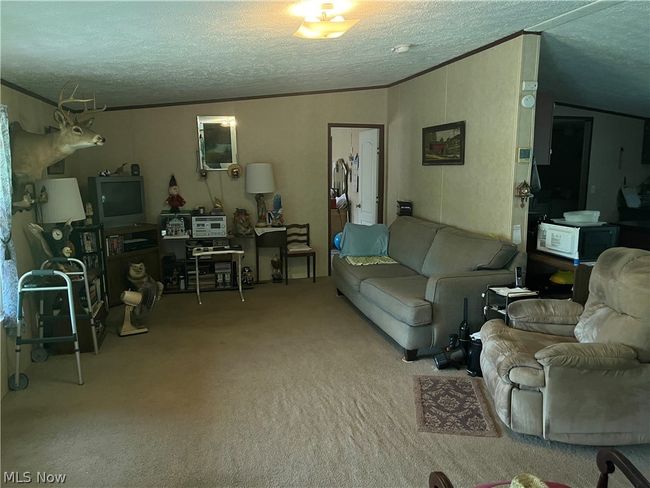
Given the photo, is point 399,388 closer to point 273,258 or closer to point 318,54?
point 318,54

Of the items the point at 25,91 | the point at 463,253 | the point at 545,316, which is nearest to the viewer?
the point at 545,316

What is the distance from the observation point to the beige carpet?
91.4 inches

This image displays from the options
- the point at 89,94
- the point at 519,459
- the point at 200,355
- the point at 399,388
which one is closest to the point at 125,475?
the point at 200,355

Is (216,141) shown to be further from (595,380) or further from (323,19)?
(595,380)

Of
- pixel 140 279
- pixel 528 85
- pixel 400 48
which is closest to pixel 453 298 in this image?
pixel 528 85

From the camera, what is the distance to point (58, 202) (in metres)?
3.71

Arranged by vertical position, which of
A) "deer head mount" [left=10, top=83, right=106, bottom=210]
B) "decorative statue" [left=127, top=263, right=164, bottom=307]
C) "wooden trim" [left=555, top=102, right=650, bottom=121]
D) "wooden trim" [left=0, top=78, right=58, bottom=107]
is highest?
"wooden trim" [left=555, top=102, right=650, bottom=121]

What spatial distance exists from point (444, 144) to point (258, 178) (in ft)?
7.27

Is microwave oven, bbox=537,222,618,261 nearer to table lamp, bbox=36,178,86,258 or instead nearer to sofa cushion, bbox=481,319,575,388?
sofa cushion, bbox=481,319,575,388

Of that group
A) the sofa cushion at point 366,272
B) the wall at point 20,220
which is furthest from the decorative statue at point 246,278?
the wall at point 20,220

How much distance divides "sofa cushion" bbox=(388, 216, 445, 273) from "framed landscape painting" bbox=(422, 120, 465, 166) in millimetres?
666

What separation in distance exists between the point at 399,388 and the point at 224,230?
10.1 feet

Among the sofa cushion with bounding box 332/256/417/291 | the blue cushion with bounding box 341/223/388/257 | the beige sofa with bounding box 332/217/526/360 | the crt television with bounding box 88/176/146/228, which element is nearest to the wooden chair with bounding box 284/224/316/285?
the blue cushion with bounding box 341/223/388/257

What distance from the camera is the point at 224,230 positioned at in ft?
18.1
